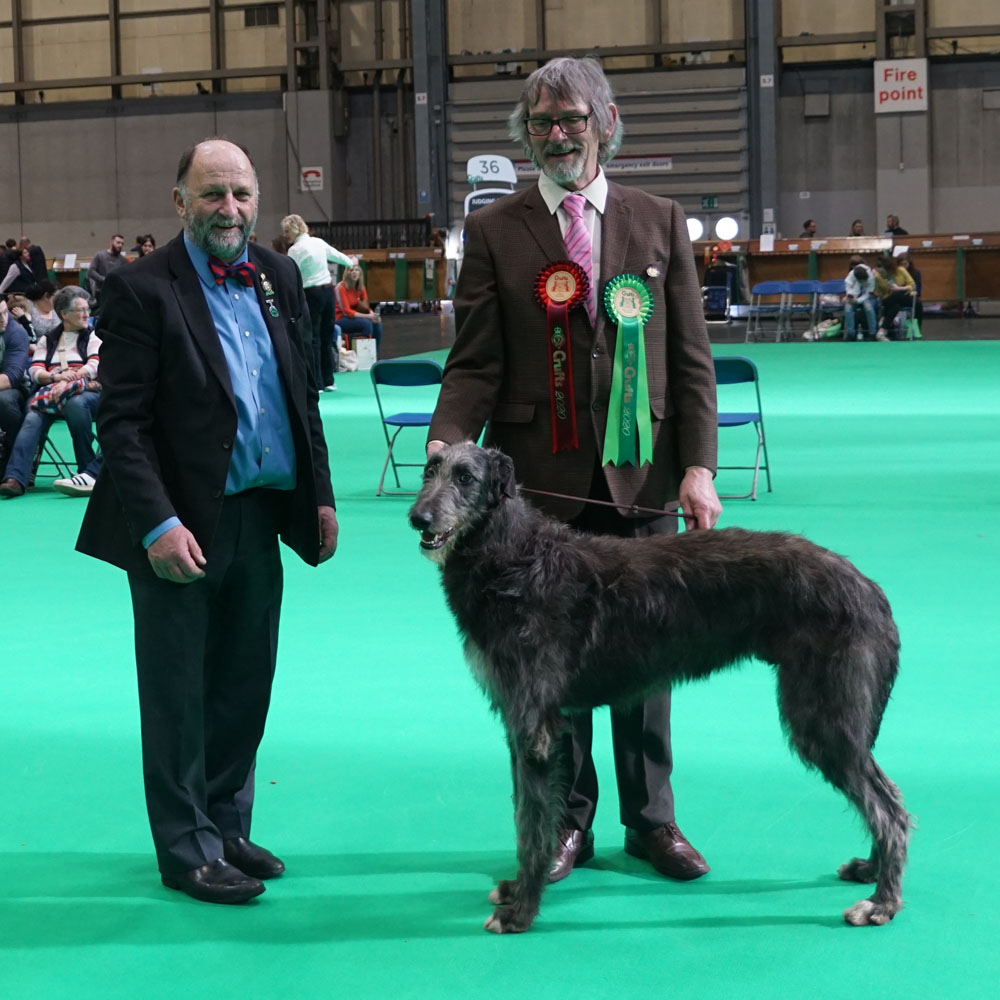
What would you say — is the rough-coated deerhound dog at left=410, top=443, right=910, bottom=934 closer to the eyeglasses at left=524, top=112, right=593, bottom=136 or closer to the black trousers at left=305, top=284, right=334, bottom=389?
the eyeglasses at left=524, top=112, right=593, bottom=136

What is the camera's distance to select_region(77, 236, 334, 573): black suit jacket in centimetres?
285

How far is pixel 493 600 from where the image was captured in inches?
109

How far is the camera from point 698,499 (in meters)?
3.07

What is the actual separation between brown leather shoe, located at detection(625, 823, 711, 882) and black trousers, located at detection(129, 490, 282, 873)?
93 centimetres

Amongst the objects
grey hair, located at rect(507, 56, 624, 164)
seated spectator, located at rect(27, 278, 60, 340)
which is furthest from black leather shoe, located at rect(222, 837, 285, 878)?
seated spectator, located at rect(27, 278, 60, 340)

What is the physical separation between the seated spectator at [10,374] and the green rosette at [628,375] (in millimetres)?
6703

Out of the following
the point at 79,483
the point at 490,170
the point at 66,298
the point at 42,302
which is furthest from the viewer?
the point at 490,170

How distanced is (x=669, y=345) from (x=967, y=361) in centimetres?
1354

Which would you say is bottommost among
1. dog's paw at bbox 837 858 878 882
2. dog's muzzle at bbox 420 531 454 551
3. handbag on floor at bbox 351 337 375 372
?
dog's paw at bbox 837 858 878 882

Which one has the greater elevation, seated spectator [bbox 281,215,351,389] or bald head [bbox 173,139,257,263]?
seated spectator [bbox 281,215,351,389]

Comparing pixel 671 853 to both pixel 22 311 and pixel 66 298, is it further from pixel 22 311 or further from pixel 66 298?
pixel 22 311

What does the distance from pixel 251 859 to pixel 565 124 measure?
1769 millimetres

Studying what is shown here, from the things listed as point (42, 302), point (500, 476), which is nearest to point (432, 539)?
point (500, 476)

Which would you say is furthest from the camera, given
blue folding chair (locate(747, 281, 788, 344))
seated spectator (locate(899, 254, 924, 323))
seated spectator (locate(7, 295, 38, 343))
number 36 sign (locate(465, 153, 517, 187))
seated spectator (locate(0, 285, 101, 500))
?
number 36 sign (locate(465, 153, 517, 187))
